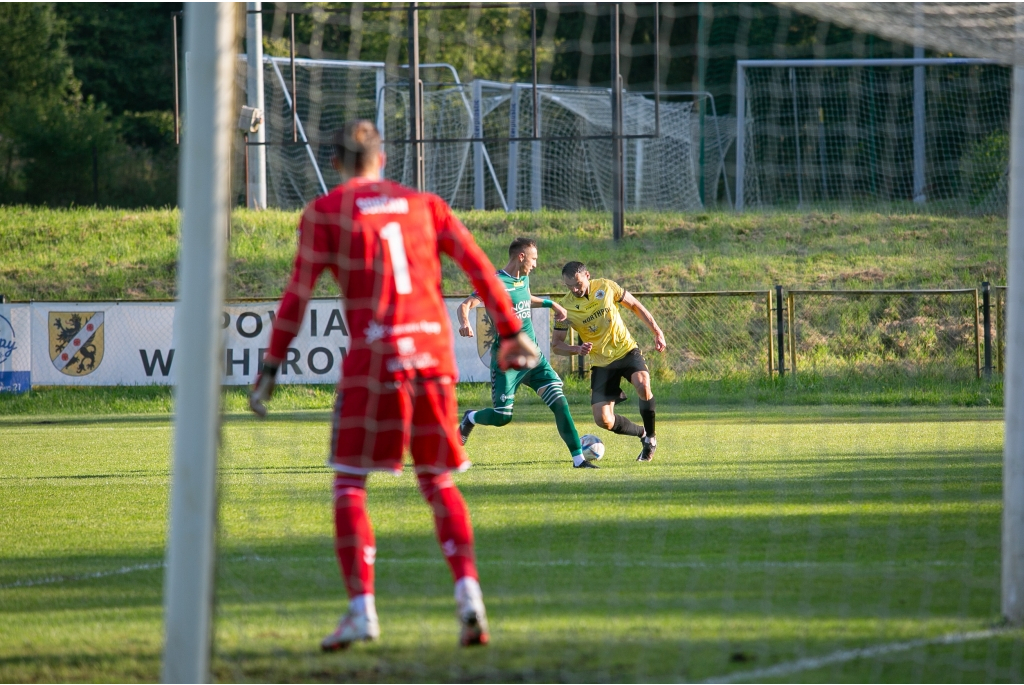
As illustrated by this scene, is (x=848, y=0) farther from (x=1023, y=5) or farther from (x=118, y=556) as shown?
(x=118, y=556)

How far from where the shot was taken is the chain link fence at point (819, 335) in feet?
61.2

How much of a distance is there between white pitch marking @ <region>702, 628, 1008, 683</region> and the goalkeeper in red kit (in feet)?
3.33

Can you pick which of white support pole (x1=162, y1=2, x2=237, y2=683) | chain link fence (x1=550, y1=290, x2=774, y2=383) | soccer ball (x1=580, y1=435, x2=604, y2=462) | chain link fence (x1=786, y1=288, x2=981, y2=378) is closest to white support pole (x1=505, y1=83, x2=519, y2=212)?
chain link fence (x1=550, y1=290, x2=774, y2=383)

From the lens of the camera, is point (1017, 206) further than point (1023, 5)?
No

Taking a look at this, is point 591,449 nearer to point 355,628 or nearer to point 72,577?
point 72,577

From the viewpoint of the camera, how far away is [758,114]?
93.3 ft

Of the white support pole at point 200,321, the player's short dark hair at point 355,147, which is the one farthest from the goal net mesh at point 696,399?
the player's short dark hair at point 355,147

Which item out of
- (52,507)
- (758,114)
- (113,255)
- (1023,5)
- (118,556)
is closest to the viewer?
(1023,5)

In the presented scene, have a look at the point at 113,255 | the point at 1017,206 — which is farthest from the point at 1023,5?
the point at 113,255

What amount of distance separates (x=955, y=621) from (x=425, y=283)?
8.39 feet

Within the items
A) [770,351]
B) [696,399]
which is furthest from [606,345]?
[770,351]

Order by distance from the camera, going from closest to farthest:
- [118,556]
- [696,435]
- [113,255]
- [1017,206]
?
[1017,206] < [118,556] < [696,435] < [113,255]

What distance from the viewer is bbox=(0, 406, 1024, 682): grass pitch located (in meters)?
4.20

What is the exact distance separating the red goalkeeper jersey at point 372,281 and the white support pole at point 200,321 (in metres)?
0.78
